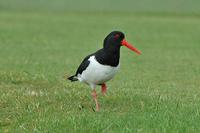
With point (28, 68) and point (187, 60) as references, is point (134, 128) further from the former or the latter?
point (187, 60)

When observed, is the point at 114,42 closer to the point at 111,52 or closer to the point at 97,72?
the point at 111,52

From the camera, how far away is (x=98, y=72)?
927 cm

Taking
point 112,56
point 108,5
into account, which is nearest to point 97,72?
point 112,56

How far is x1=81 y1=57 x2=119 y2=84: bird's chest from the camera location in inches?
364

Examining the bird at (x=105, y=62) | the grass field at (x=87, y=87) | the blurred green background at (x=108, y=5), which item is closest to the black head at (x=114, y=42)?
the bird at (x=105, y=62)

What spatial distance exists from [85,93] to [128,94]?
2.81 ft

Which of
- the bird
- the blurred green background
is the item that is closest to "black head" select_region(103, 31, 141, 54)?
the bird

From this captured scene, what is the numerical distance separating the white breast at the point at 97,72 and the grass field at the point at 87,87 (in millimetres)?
525

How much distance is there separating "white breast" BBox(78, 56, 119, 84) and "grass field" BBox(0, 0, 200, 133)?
1.72 ft

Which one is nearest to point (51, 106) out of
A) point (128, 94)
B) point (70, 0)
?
point (128, 94)

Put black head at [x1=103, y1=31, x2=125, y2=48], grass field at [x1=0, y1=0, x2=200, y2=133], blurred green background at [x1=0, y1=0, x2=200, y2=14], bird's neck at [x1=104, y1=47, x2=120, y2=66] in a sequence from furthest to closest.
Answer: blurred green background at [x1=0, y1=0, x2=200, y2=14] < black head at [x1=103, y1=31, x2=125, y2=48] < bird's neck at [x1=104, y1=47, x2=120, y2=66] < grass field at [x1=0, y1=0, x2=200, y2=133]

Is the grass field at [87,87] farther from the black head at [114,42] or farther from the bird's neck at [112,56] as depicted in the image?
the black head at [114,42]

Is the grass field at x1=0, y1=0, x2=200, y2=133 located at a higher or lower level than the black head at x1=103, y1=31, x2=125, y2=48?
lower

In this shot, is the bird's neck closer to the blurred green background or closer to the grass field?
the grass field
